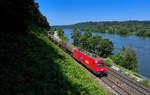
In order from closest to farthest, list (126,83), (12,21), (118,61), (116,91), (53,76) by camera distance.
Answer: (53,76), (12,21), (116,91), (126,83), (118,61)

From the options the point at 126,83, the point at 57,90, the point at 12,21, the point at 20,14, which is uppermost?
the point at 20,14

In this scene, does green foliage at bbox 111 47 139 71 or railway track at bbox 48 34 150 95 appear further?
green foliage at bbox 111 47 139 71

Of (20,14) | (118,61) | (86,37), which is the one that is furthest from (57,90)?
(86,37)

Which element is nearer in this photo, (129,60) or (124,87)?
(124,87)

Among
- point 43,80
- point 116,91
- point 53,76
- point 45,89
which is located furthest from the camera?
point 116,91

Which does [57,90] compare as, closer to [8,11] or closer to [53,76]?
[53,76]

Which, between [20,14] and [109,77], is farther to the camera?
[109,77]

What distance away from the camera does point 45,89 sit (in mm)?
7031

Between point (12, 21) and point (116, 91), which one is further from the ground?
point (12, 21)

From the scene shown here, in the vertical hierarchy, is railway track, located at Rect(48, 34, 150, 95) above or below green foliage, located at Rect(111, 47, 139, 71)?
above

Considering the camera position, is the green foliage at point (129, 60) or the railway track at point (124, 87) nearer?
the railway track at point (124, 87)

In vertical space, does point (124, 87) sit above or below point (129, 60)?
above

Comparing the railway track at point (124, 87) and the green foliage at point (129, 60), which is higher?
the railway track at point (124, 87)

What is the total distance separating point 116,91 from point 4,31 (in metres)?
16.3
